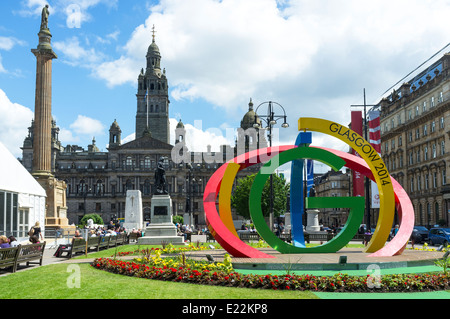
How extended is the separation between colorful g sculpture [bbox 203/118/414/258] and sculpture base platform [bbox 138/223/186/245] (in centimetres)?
1030

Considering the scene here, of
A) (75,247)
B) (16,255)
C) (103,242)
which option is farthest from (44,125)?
(16,255)

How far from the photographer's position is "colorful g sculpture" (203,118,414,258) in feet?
57.6

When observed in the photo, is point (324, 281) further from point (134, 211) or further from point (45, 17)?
point (45, 17)

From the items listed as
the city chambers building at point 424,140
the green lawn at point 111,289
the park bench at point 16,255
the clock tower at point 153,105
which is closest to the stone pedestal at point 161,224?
the park bench at point 16,255

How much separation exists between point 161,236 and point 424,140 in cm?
3878

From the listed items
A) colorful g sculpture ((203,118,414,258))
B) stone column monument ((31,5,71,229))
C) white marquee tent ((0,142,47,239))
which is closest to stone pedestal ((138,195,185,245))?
white marquee tent ((0,142,47,239))

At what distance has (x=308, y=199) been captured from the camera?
1784 centimetres

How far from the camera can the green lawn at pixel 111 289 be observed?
995 centimetres

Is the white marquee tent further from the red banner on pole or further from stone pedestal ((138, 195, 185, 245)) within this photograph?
the red banner on pole

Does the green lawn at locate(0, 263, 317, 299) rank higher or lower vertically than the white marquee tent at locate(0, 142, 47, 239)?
lower

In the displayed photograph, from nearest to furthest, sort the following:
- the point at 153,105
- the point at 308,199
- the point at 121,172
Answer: the point at 308,199 < the point at 121,172 < the point at 153,105
